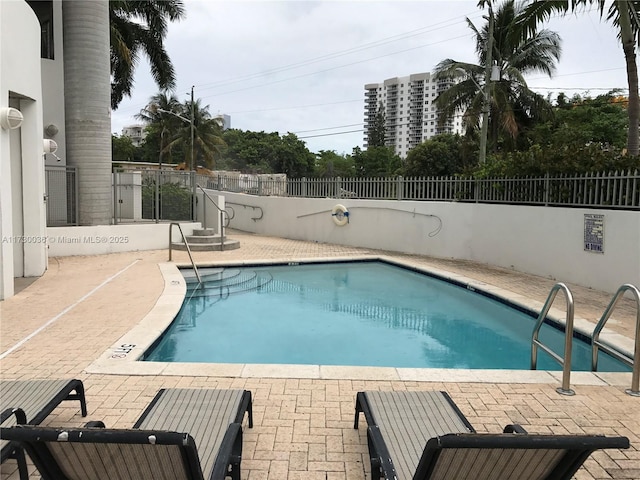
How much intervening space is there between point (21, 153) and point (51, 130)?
5100 mm

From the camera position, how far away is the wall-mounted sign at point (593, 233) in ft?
28.8

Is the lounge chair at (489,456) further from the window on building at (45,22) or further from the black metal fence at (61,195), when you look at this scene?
the window on building at (45,22)

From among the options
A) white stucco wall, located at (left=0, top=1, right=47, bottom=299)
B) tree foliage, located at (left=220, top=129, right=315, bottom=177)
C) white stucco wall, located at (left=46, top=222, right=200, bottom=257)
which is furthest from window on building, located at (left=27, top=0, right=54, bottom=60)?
tree foliage, located at (left=220, top=129, right=315, bottom=177)

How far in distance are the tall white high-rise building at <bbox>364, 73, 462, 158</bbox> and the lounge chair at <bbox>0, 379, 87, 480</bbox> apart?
2666 inches

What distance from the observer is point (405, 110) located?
253ft

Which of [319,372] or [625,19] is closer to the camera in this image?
[319,372]

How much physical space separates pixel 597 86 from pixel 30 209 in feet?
119

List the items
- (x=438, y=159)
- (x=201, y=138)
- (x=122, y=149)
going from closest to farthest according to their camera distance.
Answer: (x=438, y=159), (x=201, y=138), (x=122, y=149)

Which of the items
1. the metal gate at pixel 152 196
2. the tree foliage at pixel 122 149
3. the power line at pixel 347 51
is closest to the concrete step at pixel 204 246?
the metal gate at pixel 152 196

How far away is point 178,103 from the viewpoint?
155 ft

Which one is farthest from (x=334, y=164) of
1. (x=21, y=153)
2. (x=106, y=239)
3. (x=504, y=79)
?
(x=21, y=153)

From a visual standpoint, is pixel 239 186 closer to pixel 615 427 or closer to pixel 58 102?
pixel 58 102

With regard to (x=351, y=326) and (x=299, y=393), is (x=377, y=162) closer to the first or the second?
(x=351, y=326)

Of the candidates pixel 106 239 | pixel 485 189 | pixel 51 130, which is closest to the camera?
pixel 485 189
